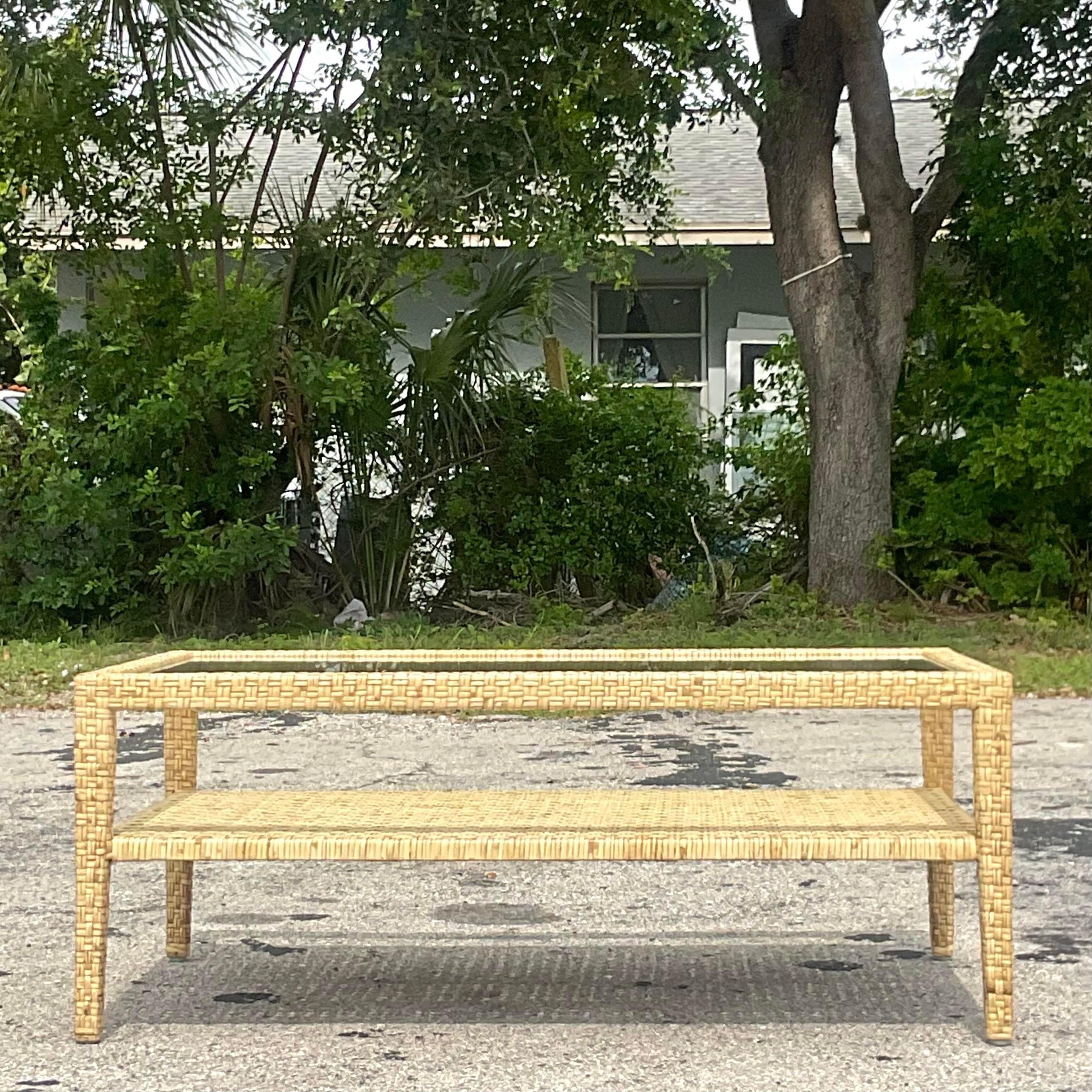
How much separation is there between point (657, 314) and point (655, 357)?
404 millimetres

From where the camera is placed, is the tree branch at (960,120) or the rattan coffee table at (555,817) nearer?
the rattan coffee table at (555,817)

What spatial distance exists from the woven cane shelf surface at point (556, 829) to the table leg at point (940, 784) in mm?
170

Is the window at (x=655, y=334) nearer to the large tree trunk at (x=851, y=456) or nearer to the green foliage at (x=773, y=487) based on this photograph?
the green foliage at (x=773, y=487)

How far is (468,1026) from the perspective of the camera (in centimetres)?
379

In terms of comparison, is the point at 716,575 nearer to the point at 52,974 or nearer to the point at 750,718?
the point at 750,718

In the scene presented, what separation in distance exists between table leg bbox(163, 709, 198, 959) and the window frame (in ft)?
38.3

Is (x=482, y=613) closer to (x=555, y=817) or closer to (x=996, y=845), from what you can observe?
(x=555, y=817)

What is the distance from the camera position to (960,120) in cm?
1202

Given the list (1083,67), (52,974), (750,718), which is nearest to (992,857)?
(52,974)

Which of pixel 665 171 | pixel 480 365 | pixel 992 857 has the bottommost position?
pixel 992 857

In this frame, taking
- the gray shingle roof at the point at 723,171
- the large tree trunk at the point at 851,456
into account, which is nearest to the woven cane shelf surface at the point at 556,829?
the large tree trunk at the point at 851,456

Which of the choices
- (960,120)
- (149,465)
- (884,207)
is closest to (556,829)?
(149,465)

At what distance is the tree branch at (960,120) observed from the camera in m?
11.7

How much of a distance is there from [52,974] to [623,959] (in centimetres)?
141
